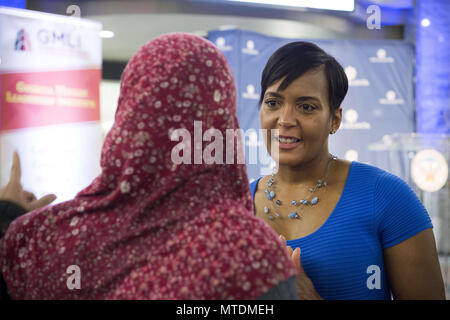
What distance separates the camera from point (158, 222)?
80 centimetres

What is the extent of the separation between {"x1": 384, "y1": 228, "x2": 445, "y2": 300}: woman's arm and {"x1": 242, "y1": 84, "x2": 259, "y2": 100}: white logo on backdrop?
305cm

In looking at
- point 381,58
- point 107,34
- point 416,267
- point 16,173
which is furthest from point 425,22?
point 16,173

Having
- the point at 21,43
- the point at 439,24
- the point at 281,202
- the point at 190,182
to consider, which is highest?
the point at 439,24

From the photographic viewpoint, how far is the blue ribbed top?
1230 mm

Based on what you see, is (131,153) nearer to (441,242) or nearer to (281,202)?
(281,202)

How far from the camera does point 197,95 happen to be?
2.76 ft

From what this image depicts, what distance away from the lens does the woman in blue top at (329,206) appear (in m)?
1.23

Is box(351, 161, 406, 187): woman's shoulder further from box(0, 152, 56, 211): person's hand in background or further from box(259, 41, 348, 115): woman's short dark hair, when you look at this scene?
box(0, 152, 56, 211): person's hand in background

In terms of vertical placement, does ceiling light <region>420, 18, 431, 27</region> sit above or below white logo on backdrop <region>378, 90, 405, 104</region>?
above

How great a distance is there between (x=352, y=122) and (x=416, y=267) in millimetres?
3464

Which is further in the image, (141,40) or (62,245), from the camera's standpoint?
(141,40)

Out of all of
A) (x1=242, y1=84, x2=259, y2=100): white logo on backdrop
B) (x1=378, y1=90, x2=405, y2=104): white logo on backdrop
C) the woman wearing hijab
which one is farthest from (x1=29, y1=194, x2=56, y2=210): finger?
(x1=378, y1=90, x2=405, y2=104): white logo on backdrop
